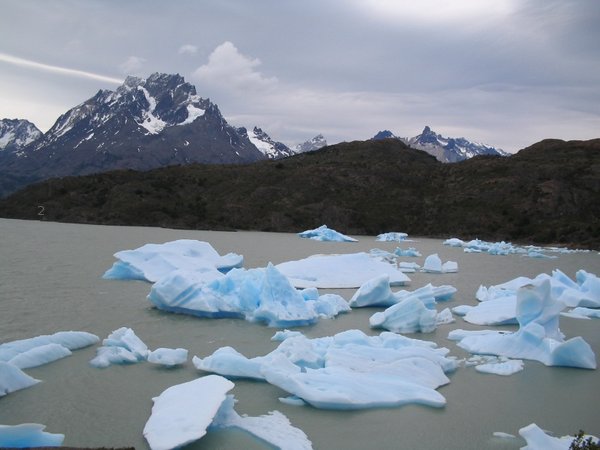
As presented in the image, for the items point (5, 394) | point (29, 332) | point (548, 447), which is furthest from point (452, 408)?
point (29, 332)

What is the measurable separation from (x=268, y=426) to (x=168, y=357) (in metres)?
2.47

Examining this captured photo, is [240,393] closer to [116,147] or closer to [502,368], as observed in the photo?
[502,368]

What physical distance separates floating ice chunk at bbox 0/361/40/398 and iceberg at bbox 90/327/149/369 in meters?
1.01

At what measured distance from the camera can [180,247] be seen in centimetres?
1678

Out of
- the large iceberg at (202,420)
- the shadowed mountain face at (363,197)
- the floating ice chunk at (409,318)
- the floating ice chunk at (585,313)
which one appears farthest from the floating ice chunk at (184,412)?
the shadowed mountain face at (363,197)

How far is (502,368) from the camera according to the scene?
26.5ft

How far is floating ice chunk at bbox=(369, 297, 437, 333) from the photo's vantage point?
1032 centimetres

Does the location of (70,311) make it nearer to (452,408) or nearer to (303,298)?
(303,298)

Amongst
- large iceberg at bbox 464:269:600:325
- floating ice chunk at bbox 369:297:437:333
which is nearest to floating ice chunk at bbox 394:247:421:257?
large iceberg at bbox 464:269:600:325

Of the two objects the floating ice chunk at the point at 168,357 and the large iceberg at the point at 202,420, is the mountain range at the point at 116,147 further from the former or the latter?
the large iceberg at the point at 202,420

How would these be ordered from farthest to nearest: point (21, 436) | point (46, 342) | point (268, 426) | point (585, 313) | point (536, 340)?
point (585, 313)
point (536, 340)
point (46, 342)
point (268, 426)
point (21, 436)

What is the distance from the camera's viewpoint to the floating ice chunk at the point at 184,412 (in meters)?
4.86

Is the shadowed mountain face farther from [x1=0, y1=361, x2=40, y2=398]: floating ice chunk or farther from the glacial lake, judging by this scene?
[x1=0, y1=361, x2=40, y2=398]: floating ice chunk

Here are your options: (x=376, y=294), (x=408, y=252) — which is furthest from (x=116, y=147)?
(x=376, y=294)
